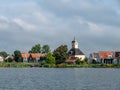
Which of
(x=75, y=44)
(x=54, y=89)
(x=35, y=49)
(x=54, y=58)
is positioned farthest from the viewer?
(x=35, y=49)

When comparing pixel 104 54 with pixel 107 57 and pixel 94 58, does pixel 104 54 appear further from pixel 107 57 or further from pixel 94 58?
pixel 94 58

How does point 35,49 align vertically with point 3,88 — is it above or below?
above

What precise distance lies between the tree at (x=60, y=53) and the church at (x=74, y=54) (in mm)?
4521

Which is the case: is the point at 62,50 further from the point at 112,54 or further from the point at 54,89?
the point at 54,89

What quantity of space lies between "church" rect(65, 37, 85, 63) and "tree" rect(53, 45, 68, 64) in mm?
4521

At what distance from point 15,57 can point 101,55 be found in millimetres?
48840

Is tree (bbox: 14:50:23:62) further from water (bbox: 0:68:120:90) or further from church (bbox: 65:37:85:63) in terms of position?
water (bbox: 0:68:120:90)

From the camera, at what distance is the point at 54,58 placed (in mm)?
133625

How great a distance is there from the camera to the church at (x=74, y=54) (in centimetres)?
14339

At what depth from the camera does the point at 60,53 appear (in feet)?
447

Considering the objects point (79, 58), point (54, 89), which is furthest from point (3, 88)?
point (79, 58)

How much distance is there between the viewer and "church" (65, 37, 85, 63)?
143387mm

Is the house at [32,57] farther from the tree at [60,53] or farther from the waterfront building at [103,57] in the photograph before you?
the tree at [60,53]

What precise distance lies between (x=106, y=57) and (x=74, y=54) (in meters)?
11.9
